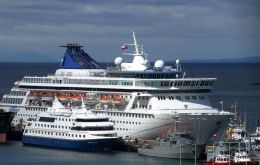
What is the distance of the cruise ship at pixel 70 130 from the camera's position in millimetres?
58781

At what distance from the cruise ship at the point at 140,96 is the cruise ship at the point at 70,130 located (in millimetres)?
1613

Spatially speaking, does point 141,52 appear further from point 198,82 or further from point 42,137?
point 42,137

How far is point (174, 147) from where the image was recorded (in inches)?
2173

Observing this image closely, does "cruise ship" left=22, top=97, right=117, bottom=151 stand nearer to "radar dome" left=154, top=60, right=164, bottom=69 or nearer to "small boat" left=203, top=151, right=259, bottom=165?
"radar dome" left=154, top=60, right=164, bottom=69

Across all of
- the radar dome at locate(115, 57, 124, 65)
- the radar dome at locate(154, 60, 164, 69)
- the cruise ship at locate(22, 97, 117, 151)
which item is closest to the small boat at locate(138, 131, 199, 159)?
the cruise ship at locate(22, 97, 117, 151)

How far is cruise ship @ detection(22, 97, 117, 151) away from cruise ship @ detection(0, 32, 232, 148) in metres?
1.61

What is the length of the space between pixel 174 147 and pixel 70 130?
8.22 meters

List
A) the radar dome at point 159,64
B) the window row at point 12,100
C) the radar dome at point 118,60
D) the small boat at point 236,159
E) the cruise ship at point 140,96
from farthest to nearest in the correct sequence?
the window row at point 12,100, the radar dome at point 118,60, the radar dome at point 159,64, the cruise ship at point 140,96, the small boat at point 236,159

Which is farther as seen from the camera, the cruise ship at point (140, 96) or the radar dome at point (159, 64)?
the radar dome at point (159, 64)

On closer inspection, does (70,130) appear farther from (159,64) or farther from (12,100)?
(12,100)

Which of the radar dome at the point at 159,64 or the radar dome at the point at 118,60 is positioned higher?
the radar dome at the point at 118,60

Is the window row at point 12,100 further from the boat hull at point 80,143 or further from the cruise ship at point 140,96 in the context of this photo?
the boat hull at point 80,143

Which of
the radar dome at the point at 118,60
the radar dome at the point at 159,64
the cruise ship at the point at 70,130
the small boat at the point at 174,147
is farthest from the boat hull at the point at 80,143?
the radar dome at the point at 118,60

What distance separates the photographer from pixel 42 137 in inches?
2438
